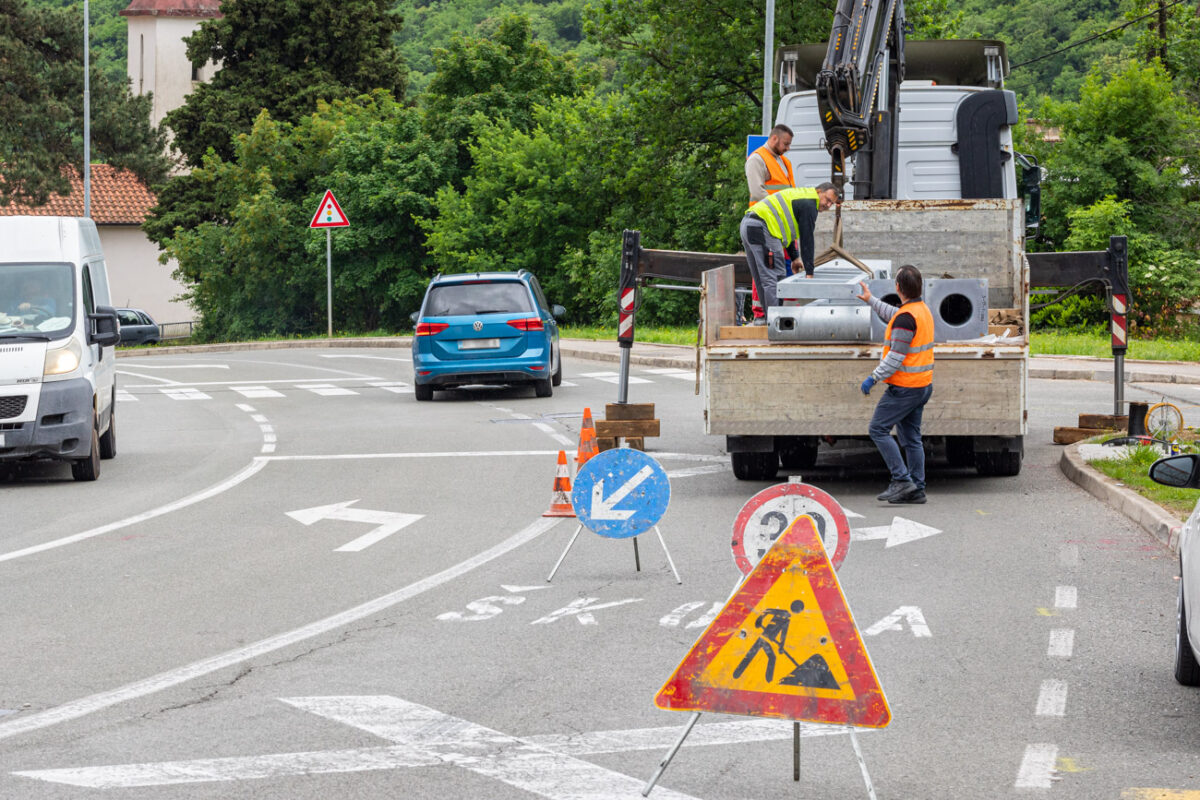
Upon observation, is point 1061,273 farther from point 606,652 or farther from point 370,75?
point 370,75

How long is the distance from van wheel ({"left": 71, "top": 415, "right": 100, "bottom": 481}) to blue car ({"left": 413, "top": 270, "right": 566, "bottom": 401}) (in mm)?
7504

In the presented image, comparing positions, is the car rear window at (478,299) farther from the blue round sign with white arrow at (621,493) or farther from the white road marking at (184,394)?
the blue round sign with white arrow at (621,493)

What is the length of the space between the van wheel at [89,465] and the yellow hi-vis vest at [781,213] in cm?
620

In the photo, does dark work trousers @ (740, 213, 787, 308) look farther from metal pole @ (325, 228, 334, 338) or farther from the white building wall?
the white building wall

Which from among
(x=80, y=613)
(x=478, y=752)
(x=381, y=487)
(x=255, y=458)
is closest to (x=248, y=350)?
(x=255, y=458)

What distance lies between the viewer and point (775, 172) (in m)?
14.4

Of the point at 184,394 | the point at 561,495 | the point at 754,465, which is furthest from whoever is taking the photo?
the point at 184,394

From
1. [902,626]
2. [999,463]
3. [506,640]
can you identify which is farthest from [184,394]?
[902,626]

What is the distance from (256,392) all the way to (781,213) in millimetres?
13737

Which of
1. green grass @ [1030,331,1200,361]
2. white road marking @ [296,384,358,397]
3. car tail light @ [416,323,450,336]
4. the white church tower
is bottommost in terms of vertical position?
white road marking @ [296,384,358,397]

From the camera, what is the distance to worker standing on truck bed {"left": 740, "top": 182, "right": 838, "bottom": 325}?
43.4 ft

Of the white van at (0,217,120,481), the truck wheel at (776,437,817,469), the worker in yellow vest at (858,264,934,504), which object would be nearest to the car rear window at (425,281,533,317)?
the white van at (0,217,120,481)

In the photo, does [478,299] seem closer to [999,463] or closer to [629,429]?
[629,429]

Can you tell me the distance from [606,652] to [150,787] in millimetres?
2482
